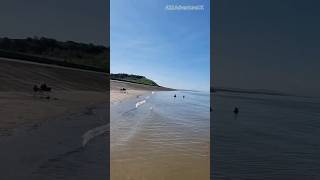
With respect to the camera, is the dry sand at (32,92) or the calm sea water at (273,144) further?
the dry sand at (32,92)

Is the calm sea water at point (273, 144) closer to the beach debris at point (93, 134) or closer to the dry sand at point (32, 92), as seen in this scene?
the beach debris at point (93, 134)

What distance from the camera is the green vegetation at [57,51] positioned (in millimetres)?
3121

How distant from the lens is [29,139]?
10.4 ft

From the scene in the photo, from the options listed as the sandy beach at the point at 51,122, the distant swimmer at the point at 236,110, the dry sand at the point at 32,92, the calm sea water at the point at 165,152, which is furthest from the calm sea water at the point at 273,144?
the dry sand at the point at 32,92

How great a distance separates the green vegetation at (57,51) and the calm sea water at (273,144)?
0.92 metres

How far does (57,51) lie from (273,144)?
169cm

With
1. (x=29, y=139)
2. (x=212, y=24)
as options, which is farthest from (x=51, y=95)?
(x=212, y=24)

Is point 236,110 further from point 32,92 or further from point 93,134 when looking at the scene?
point 32,92

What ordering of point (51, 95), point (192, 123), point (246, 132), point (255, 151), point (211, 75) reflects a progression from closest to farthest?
point (211, 75) < point (255, 151) < point (246, 132) < point (51, 95) < point (192, 123)

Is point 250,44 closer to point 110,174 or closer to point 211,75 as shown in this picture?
point 211,75

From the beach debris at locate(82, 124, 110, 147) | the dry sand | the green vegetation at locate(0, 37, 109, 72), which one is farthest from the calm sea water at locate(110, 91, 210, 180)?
the green vegetation at locate(0, 37, 109, 72)

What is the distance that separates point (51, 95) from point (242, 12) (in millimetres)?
1744

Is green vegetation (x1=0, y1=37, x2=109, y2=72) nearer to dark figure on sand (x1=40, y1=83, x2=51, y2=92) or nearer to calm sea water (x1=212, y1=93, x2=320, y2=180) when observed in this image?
dark figure on sand (x1=40, y1=83, x2=51, y2=92)

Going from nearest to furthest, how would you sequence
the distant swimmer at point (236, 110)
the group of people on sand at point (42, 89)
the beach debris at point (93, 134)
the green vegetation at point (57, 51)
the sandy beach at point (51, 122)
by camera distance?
1. the sandy beach at point (51, 122)
2. the green vegetation at point (57, 51)
3. the beach debris at point (93, 134)
4. the group of people on sand at point (42, 89)
5. the distant swimmer at point (236, 110)
